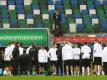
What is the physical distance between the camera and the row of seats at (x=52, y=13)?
37.1 metres

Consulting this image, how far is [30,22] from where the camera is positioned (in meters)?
37.6

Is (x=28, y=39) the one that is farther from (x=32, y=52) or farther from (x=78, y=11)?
(x=78, y=11)

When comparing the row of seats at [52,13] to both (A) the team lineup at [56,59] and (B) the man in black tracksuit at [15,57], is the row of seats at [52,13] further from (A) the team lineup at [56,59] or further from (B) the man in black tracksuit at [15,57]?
(B) the man in black tracksuit at [15,57]

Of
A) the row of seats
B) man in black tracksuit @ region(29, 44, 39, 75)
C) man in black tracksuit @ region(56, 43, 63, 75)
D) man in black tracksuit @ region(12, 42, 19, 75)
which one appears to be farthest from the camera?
the row of seats

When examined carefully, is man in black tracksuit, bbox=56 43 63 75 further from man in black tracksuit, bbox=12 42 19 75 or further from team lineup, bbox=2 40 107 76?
man in black tracksuit, bbox=12 42 19 75

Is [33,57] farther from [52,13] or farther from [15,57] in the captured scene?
[52,13]

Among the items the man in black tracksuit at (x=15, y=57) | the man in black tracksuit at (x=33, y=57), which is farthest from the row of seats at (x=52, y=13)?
the man in black tracksuit at (x=15, y=57)

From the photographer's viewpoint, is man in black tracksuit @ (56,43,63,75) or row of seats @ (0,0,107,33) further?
row of seats @ (0,0,107,33)

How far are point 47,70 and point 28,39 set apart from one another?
7.46 ft

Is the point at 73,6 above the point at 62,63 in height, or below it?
above

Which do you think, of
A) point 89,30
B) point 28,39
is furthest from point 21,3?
point 28,39

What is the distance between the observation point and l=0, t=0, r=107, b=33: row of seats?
37.1 m

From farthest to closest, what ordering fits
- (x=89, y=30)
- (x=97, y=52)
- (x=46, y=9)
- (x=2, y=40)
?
(x=46, y=9) → (x=89, y=30) → (x=2, y=40) → (x=97, y=52)

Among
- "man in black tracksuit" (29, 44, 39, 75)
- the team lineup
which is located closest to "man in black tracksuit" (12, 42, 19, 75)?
the team lineup
